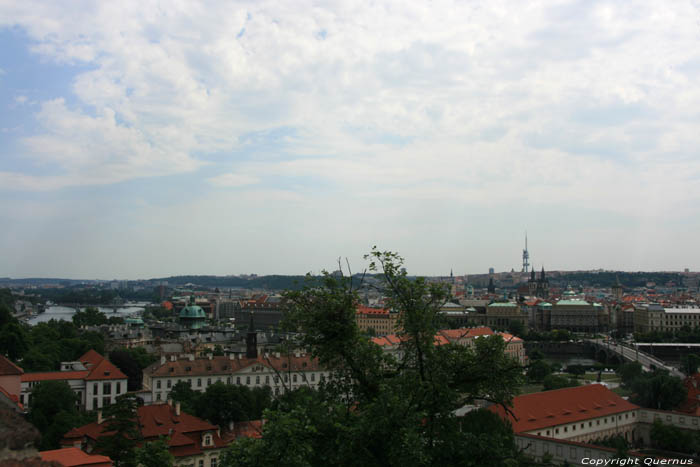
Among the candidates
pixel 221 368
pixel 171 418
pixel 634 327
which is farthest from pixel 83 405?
pixel 634 327

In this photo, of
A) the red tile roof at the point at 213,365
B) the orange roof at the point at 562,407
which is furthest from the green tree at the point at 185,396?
the orange roof at the point at 562,407

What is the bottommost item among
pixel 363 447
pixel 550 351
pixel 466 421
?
pixel 550 351

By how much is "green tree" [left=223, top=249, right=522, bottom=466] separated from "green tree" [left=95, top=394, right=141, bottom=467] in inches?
497

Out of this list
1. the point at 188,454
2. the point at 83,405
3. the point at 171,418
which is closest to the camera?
the point at 188,454

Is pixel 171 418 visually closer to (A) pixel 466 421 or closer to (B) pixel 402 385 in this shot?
(A) pixel 466 421

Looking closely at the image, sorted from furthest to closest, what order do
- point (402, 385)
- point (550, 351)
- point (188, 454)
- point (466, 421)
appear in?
point (550, 351)
point (188, 454)
point (466, 421)
point (402, 385)

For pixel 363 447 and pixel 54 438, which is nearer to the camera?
pixel 363 447

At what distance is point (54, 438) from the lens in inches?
1191

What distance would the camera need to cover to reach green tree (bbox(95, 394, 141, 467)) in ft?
76.2

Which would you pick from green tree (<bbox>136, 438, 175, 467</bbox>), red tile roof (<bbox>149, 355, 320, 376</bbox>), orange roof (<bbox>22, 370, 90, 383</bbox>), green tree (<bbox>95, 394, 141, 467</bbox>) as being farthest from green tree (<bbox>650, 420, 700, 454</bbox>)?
orange roof (<bbox>22, 370, 90, 383</bbox>)

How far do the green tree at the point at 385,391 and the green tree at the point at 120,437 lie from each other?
41.4 ft

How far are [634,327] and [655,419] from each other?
9617 centimetres

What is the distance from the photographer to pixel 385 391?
1190 centimetres

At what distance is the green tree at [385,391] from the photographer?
37.3 feet
